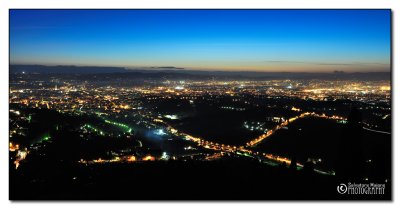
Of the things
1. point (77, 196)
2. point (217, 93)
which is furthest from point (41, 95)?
point (217, 93)

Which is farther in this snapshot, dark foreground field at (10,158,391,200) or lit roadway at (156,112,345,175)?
lit roadway at (156,112,345,175)

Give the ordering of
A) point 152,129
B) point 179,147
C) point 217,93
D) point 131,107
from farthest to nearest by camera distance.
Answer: point 217,93
point 131,107
point 152,129
point 179,147

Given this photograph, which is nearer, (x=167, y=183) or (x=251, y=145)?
(x=167, y=183)

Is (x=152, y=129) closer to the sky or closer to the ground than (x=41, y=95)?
closer to the ground

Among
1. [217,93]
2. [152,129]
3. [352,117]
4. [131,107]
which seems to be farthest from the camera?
[217,93]

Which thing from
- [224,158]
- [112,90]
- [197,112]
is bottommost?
[224,158]

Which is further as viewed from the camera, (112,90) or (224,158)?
(112,90)

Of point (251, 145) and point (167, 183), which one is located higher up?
point (167, 183)

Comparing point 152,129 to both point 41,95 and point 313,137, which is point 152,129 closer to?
point 41,95

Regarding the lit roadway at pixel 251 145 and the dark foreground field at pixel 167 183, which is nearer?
the dark foreground field at pixel 167 183

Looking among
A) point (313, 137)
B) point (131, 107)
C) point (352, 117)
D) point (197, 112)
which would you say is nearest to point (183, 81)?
point (197, 112)
